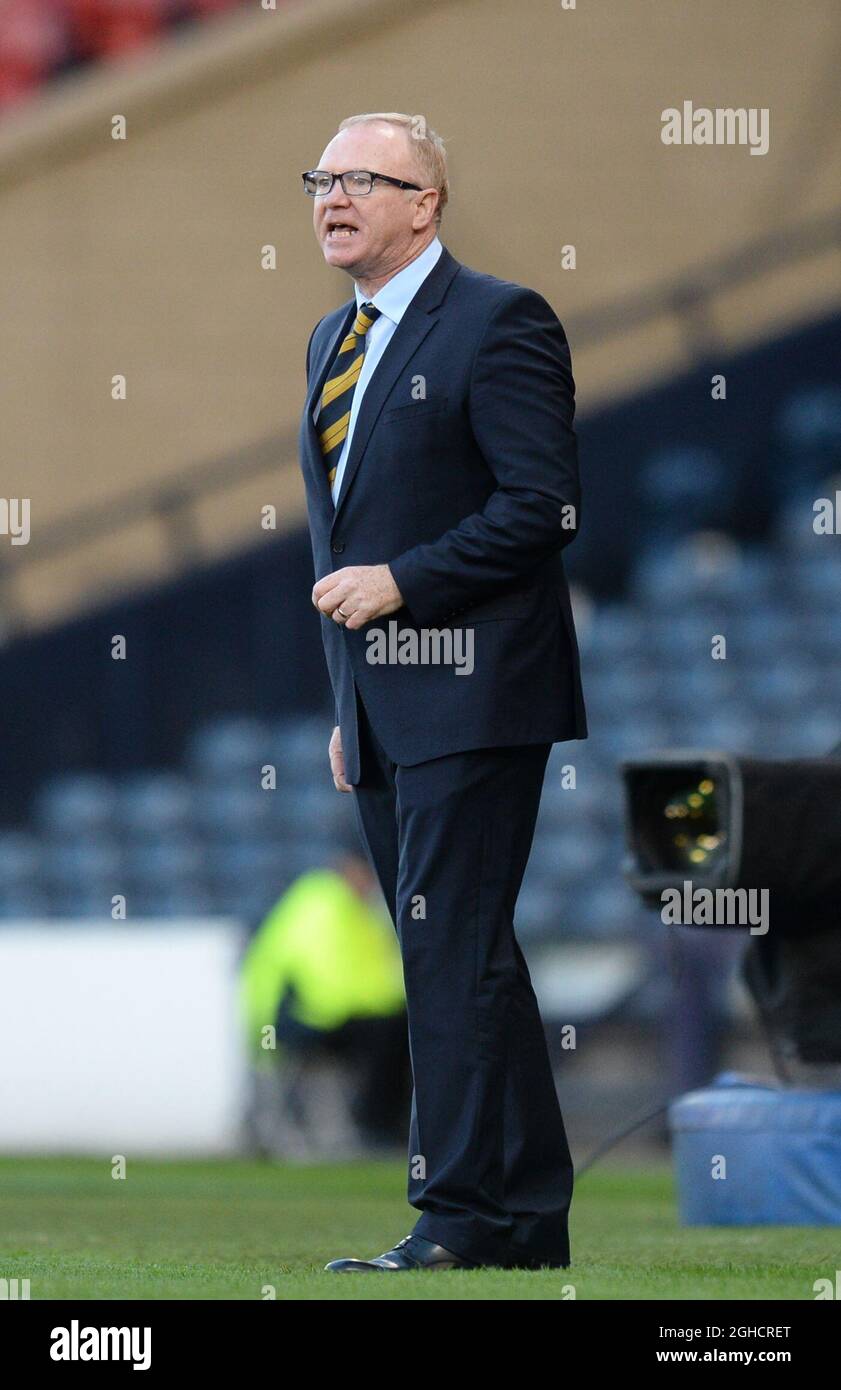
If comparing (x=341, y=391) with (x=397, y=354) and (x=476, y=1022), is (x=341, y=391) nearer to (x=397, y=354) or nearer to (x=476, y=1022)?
(x=397, y=354)

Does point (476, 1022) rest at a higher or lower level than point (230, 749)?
lower

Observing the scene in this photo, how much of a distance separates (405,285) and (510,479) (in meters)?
0.42

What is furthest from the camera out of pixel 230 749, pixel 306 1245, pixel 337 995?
pixel 230 749

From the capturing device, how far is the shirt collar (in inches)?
157

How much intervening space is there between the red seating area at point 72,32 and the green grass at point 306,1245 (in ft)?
27.9

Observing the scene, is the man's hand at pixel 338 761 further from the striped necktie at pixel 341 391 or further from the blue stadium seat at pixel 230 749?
the blue stadium seat at pixel 230 749

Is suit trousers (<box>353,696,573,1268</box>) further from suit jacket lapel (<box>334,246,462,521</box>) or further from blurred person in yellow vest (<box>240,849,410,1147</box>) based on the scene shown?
blurred person in yellow vest (<box>240,849,410,1147</box>)

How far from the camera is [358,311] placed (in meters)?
4.10

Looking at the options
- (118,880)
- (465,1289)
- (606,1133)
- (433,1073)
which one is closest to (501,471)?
(433,1073)

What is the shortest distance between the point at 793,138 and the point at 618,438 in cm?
200

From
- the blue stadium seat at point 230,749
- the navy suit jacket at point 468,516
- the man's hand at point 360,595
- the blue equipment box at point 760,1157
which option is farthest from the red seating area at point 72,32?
the man's hand at point 360,595

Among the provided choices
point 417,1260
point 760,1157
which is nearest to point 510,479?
point 417,1260

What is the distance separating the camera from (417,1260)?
12.2 feet
